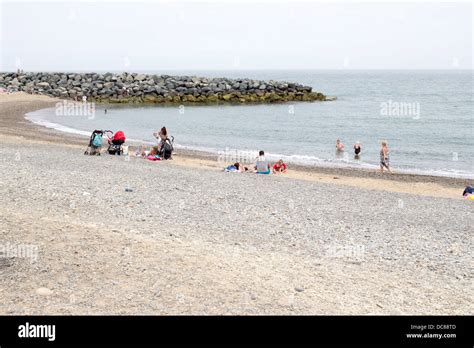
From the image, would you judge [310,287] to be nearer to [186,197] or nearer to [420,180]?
[186,197]

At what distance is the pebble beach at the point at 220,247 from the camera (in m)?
6.99

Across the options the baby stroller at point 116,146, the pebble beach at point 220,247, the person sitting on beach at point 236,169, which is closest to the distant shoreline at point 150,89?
the baby stroller at point 116,146

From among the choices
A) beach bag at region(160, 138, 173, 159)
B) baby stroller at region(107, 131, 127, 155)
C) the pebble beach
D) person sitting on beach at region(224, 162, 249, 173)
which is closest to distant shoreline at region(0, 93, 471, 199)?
beach bag at region(160, 138, 173, 159)

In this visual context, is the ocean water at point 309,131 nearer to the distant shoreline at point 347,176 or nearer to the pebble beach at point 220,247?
the distant shoreline at point 347,176

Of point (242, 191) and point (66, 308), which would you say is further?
point (242, 191)

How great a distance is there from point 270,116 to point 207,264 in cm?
4871

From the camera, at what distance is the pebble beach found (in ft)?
22.9

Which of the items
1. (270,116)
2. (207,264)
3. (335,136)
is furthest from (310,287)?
(270,116)

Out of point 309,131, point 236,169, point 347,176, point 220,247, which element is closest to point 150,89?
point 309,131

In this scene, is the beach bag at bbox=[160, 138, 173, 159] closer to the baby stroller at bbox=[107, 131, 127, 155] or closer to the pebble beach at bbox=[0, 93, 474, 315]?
the baby stroller at bbox=[107, 131, 127, 155]

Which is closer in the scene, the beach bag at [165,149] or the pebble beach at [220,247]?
the pebble beach at [220,247]

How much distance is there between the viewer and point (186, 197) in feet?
44.5
